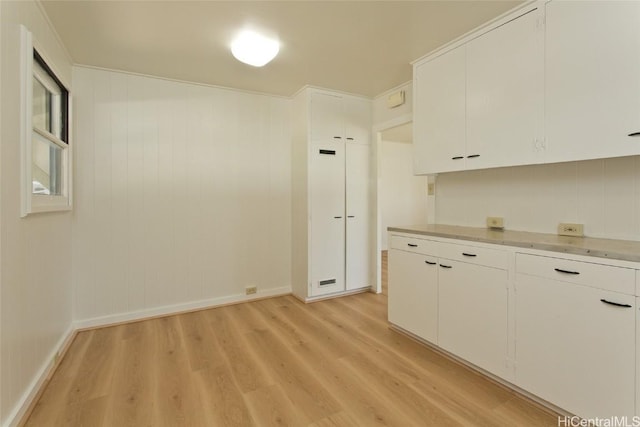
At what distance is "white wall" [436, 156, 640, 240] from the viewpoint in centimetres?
180

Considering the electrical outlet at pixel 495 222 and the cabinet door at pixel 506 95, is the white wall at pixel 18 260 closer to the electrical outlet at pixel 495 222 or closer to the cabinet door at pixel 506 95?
the cabinet door at pixel 506 95

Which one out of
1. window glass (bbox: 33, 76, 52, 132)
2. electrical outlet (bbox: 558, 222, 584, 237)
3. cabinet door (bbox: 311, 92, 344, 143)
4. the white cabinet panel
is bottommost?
the white cabinet panel

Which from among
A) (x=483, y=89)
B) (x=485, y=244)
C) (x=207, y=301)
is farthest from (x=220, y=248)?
(x=483, y=89)

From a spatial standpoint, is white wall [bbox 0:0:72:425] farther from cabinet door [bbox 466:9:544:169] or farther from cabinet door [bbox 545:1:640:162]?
cabinet door [bbox 545:1:640:162]

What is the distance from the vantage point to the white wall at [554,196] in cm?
180

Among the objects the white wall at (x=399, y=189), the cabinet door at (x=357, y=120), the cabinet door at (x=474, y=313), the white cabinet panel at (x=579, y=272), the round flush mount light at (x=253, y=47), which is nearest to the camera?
the white cabinet panel at (x=579, y=272)

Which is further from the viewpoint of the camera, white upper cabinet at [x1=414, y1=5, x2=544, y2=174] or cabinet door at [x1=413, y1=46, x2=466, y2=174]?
cabinet door at [x1=413, y1=46, x2=466, y2=174]

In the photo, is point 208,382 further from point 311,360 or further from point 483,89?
point 483,89

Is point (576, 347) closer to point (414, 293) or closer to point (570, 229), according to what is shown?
point (570, 229)

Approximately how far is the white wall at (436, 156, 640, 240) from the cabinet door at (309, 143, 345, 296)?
4.22ft

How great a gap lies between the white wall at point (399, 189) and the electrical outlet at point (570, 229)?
174 inches

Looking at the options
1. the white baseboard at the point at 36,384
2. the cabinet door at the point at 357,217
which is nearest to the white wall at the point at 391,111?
the cabinet door at the point at 357,217

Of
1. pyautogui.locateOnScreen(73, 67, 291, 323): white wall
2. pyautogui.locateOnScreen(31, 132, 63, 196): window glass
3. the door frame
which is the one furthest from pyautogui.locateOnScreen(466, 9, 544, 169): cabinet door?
pyautogui.locateOnScreen(31, 132, 63, 196): window glass

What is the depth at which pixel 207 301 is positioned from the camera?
3396 millimetres
